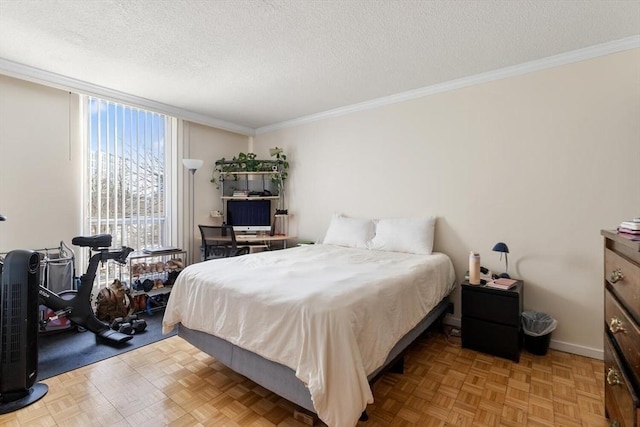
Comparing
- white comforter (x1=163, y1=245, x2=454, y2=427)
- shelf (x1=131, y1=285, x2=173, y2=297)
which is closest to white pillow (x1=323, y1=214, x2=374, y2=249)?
white comforter (x1=163, y1=245, x2=454, y2=427)

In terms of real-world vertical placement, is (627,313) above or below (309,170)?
below

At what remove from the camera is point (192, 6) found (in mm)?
1885

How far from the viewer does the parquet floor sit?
5.49 ft

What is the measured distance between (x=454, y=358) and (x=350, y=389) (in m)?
1.47

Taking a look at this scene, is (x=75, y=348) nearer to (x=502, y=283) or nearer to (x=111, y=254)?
(x=111, y=254)

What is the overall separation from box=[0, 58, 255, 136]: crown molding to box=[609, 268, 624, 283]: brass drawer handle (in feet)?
14.5

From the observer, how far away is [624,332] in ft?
4.05

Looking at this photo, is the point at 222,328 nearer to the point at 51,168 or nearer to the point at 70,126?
the point at 51,168

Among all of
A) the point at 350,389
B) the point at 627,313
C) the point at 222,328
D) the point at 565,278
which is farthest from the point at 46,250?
the point at 565,278

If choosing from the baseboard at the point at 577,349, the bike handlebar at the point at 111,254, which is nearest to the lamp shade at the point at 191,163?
the bike handlebar at the point at 111,254

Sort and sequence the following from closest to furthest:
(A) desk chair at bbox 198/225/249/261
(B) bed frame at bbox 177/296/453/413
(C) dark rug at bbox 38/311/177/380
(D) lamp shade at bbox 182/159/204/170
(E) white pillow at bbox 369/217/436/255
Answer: (B) bed frame at bbox 177/296/453/413, (C) dark rug at bbox 38/311/177/380, (E) white pillow at bbox 369/217/436/255, (A) desk chair at bbox 198/225/249/261, (D) lamp shade at bbox 182/159/204/170

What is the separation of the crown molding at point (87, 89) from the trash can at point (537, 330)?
4436 millimetres

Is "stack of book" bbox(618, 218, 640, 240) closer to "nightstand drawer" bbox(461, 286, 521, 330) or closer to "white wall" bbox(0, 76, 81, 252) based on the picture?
"nightstand drawer" bbox(461, 286, 521, 330)

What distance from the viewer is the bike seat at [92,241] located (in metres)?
2.62
